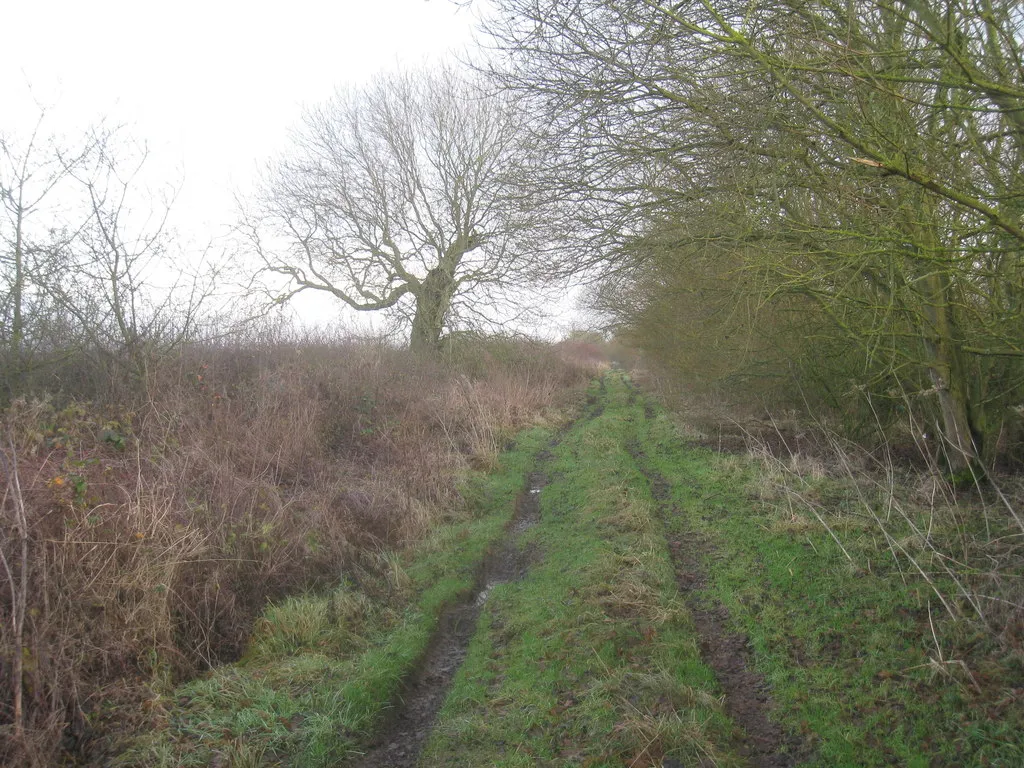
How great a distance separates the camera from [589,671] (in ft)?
14.6

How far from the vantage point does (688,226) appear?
21.4 ft

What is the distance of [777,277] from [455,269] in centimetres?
1420

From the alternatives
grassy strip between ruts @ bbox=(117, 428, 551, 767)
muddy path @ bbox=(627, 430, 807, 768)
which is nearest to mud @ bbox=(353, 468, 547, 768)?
grassy strip between ruts @ bbox=(117, 428, 551, 767)

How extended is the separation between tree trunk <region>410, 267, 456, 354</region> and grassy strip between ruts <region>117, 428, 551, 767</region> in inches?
478

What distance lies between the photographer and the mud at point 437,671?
3.97 m

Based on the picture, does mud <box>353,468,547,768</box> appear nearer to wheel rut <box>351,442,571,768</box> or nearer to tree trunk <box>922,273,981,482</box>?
wheel rut <box>351,442,571,768</box>

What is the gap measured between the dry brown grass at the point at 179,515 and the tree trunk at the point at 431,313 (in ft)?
22.7

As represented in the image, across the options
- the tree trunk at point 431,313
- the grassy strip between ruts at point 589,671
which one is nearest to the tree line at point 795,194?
the grassy strip between ruts at point 589,671

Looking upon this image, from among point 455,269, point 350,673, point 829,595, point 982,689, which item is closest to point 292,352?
point 455,269

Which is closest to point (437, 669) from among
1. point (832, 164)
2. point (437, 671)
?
point (437, 671)

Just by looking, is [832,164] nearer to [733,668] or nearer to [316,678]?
[733,668]

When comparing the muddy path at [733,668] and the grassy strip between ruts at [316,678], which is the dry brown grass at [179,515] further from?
the muddy path at [733,668]

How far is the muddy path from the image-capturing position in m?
3.61

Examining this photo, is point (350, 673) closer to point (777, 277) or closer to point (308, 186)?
point (777, 277)
